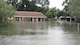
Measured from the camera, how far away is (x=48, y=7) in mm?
148625

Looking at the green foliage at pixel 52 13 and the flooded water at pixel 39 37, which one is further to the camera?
the green foliage at pixel 52 13

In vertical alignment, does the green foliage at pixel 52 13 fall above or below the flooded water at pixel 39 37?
above

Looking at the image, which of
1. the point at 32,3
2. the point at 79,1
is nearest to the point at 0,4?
the point at 79,1

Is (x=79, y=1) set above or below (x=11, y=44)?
above

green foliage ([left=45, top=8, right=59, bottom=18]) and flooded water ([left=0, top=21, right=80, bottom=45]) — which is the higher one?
green foliage ([left=45, top=8, right=59, bottom=18])

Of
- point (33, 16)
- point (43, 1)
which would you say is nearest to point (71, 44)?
point (33, 16)

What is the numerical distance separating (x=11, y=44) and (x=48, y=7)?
13410 centimetres

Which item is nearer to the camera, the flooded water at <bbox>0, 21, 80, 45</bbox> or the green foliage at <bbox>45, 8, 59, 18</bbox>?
the flooded water at <bbox>0, 21, 80, 45</bbox>

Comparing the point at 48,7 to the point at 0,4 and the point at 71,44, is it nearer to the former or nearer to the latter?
the point at 0,4

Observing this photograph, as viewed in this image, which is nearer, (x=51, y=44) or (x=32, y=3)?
(x=51, y=44)

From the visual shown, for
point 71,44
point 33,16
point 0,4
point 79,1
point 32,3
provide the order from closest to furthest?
point 71,44 < point 0,4 < point 79,1 < point 33,16 < point 32,3

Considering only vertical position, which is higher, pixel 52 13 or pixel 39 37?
pixel 52 13

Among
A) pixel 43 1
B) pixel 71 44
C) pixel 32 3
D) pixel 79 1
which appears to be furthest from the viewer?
pixel 43 1

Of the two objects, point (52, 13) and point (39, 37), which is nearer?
point (39, 37)
